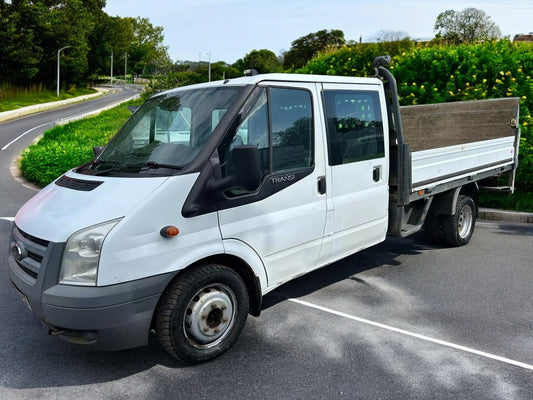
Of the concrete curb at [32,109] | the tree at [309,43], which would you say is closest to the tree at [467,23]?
the tree at [309,43]

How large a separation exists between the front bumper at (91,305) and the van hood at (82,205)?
0.13 m

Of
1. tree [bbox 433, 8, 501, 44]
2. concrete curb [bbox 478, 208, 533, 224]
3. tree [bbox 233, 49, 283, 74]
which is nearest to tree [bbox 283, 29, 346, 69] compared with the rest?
tree [bbox 233, 49, 283, 74]

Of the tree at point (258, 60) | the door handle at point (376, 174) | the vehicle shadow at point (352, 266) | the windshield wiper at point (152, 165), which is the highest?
the tree at point (258, 60)

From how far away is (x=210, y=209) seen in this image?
3.63m

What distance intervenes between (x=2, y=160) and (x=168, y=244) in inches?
714

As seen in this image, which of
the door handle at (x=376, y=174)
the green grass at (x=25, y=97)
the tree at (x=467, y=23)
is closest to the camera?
the door handle at (x=376, y=174)

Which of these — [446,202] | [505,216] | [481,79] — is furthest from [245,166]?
[481,79]

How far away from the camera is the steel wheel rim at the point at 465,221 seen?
271 inches

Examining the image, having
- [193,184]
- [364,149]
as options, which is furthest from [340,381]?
[364,149]

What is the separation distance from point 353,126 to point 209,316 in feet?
7.36

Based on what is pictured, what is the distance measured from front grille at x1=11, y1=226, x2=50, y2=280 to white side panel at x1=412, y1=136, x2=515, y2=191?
12.2ft

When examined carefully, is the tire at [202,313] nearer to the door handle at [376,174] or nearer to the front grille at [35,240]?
the front grille at [35,240]

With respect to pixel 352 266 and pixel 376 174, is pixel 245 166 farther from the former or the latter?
pixel 352 266

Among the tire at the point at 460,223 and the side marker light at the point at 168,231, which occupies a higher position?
the side marker light at the point at 168,231
